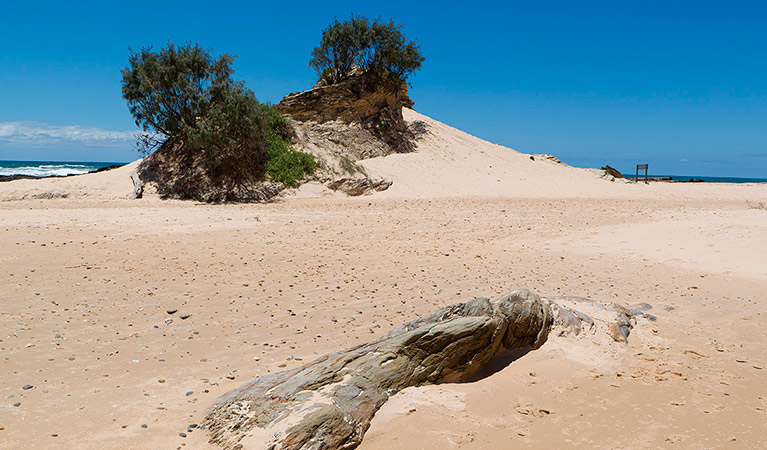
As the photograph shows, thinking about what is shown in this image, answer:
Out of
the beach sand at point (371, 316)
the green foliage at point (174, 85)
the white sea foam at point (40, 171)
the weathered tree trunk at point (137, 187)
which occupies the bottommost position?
the beach sand at point (371, 316)

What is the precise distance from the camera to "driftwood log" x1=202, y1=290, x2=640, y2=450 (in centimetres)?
314

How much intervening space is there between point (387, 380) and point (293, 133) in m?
19.7

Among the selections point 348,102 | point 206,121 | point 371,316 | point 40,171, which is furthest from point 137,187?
point 40,171

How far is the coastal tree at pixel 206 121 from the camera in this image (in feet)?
61.2

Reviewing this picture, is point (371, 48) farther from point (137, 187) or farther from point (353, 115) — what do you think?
point (137, 187)

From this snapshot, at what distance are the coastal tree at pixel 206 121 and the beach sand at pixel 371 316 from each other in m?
5.46

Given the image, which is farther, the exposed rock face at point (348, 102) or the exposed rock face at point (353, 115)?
the exposed rock face at point (348, 102)

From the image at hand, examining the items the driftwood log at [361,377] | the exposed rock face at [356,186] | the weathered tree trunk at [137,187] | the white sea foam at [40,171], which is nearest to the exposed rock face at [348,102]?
the exposed rock face at [356,186]

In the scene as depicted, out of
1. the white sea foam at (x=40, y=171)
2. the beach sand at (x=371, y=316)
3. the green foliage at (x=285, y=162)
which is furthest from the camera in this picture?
the white sea foam at (x=40, y=171)

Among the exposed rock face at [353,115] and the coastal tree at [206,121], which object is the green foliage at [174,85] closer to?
the coastal tree at [206,121]

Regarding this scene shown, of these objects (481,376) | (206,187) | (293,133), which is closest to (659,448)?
(481,376)

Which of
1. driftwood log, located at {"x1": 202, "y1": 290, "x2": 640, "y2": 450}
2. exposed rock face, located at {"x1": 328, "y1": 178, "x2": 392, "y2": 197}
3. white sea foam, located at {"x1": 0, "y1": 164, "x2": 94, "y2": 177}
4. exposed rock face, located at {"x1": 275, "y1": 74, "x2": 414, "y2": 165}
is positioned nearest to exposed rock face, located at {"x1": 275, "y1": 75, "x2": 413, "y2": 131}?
exposed rock face, located at {"x1": 275, "y1": 74, "x2": 414, "y2": 165}

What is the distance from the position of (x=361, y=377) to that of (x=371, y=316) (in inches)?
90.6

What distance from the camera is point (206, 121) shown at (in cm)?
1869
